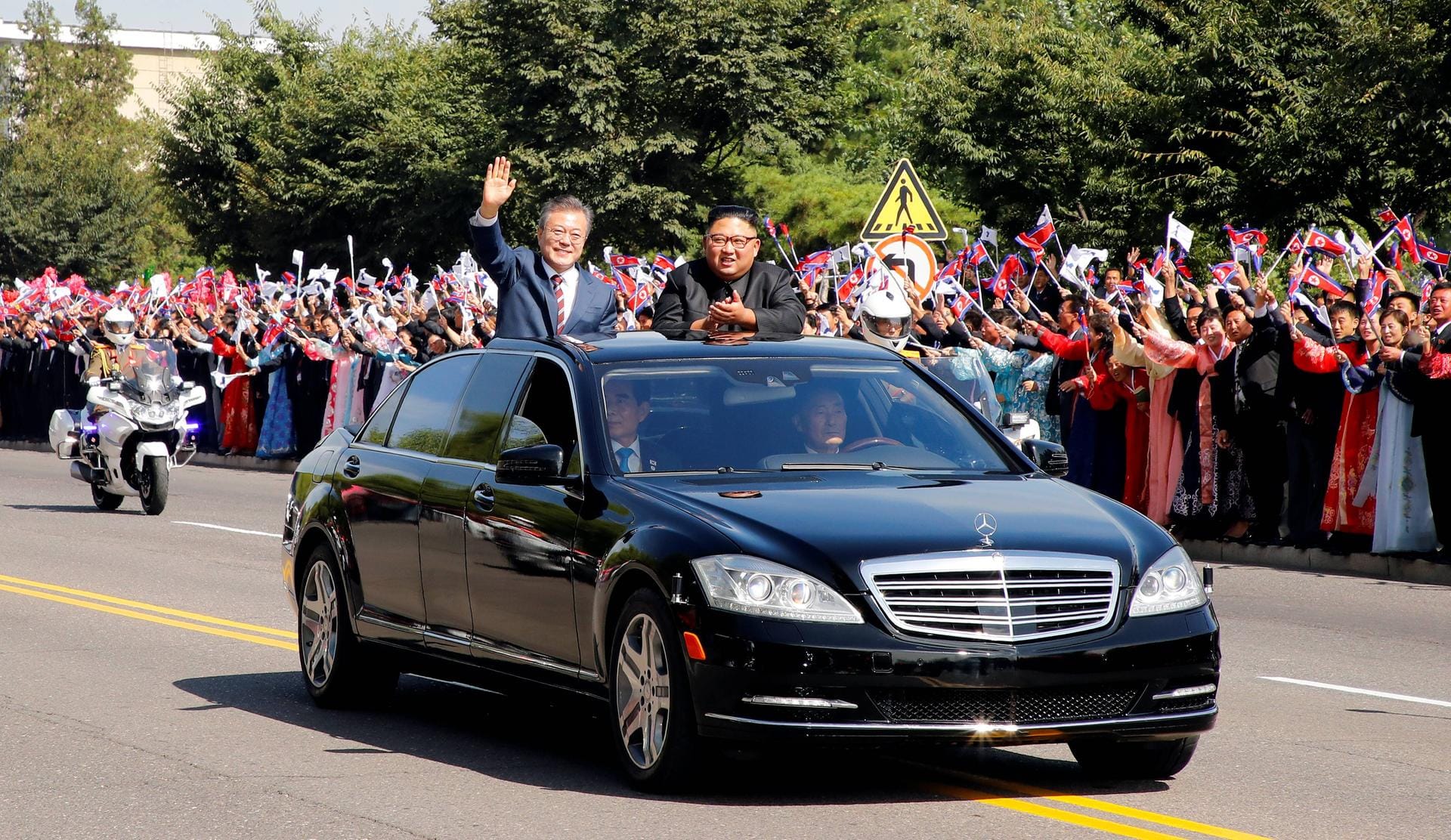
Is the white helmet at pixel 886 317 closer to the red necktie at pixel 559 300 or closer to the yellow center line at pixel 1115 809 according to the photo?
the red necktie at pixel 559 300

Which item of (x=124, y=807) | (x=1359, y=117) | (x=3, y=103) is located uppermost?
(x=3, y=103)

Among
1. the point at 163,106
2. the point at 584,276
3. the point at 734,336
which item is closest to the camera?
the point at 734,336

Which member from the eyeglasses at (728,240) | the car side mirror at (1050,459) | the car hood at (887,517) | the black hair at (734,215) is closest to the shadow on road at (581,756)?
the car hood at (887,517)

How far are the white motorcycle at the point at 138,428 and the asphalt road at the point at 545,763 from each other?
770 cm

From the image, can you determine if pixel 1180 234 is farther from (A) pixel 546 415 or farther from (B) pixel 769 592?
(B) pixel 769 592

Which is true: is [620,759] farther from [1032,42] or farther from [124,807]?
[1032,42]

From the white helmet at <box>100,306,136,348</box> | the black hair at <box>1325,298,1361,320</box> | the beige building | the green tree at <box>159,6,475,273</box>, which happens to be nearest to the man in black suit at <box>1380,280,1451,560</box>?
the black hair at <box>1325,298,1361,320</box>

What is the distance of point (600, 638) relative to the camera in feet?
22.6

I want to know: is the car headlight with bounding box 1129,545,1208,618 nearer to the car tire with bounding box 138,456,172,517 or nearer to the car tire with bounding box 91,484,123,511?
the car tire with bounding box 138,456,172,517

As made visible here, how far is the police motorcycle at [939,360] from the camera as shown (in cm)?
1250

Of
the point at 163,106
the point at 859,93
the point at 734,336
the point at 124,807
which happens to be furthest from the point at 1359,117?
→ the point at 163,106

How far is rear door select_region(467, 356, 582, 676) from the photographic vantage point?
7.21 metres

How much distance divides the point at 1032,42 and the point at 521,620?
94.9 feet

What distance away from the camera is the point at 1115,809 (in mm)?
6523
